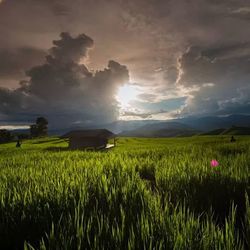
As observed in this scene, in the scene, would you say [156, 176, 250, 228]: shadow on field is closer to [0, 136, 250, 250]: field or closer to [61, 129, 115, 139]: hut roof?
[0, 136, 250, 250]: field

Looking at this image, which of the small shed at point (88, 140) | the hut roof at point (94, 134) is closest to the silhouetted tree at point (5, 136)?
the hut roof at point (94, 134)

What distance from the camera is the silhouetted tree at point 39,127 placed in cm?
13900

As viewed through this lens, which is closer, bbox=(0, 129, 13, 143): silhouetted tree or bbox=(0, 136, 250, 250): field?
bbox=(0, 136, 250, 250): field

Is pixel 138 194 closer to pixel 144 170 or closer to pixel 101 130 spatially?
pixel 144 170

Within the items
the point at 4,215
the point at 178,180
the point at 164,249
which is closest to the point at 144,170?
the point at 178,180

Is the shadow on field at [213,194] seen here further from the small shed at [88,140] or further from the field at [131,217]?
the small shed at [88,140]

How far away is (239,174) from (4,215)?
13.6 ft

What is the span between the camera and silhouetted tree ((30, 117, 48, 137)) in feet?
456

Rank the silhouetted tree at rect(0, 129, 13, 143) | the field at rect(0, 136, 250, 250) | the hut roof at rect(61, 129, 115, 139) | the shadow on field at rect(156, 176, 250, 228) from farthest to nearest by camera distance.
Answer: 1. the silhouetted tree at rect(0, 129, 13, 143)
2. the hut roof at rect(61, 129, 115, 139)
3. the shadow on field at rect(156, 176, 250, 228)
4. the field at rect(0, 136, 250, 250)

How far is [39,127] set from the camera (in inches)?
5472

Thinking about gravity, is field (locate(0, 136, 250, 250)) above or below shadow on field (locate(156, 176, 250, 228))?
above

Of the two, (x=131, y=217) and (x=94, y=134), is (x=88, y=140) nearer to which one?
(x=94, y=134)

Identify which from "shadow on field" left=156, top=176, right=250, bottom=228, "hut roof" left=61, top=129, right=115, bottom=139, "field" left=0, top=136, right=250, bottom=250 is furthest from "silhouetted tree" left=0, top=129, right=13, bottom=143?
"shadow on field" left=156, top=176, right=250, bottom=228

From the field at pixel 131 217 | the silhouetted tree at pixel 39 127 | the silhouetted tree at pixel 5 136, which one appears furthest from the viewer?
the silhouetted tree at pixel 39 127
